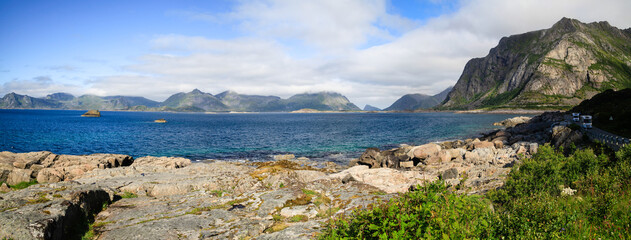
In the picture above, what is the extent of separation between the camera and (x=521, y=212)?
24.0 ft

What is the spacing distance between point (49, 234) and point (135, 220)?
3.32 meters

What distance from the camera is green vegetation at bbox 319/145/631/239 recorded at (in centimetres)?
533

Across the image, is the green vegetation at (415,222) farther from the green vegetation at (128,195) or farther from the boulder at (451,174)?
the green vegetation at (128,195)

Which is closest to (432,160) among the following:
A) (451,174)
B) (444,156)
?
(444,156)

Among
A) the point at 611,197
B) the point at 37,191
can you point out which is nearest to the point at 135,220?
the point at 37,191

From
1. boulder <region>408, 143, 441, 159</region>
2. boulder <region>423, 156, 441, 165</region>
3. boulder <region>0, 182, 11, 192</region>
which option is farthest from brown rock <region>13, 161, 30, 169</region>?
boulder <region>423, 156, 441, 165</region>

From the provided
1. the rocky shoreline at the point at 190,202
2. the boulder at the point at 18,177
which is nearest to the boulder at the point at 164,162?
the rocky shoreline at the point at 190,202

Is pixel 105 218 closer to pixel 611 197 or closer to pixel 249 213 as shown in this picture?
pixel 249 213

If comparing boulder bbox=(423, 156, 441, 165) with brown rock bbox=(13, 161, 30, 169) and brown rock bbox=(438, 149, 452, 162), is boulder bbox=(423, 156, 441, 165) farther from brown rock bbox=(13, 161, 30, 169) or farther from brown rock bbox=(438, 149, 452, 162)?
brown rock bbox=(13, 161, 30, 169)

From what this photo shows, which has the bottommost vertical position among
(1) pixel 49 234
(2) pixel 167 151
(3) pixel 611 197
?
(2) pixel 167 151

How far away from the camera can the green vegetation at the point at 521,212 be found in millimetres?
5328

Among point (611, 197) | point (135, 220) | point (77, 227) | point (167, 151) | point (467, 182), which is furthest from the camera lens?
point (167, 151)

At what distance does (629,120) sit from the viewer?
39719mm

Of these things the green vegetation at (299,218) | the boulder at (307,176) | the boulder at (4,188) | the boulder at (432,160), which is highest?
the green vegetation at (299,218)
